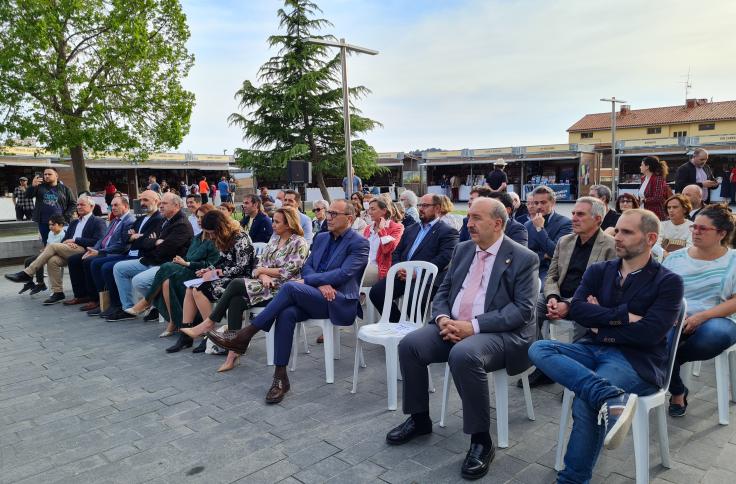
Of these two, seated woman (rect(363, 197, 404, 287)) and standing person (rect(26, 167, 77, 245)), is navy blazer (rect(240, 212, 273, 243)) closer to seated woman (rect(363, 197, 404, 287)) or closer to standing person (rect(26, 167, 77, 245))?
seated woman (rect(363, 197, 404, 287))

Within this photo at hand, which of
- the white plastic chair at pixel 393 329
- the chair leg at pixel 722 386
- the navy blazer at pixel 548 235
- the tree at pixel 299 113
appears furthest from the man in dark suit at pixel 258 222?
the tree at pixel 299 113

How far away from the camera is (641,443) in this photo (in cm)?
228

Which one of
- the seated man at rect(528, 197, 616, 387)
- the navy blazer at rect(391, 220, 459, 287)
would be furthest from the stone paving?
the navy blazer at rect(391, 220, 459, 287)

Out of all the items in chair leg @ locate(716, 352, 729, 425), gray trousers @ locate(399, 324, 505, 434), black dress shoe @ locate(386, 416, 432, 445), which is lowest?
black dress shoe @ locate(386, 416, 432, 445)

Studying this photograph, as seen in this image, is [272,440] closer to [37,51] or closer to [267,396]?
[267,396]

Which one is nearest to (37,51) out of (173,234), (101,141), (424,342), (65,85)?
(65,85)

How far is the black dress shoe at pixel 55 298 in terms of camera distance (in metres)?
7.11

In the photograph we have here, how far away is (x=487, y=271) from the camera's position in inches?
121

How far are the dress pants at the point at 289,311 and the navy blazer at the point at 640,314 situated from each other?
1.93 meters

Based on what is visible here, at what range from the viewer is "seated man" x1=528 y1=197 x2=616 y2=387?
351 cm

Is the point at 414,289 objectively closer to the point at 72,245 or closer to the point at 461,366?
the point at 461,366

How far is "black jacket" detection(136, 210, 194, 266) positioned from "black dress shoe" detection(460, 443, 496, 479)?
4.19m

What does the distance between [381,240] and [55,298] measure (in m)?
5.06

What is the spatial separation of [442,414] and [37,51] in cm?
1444
